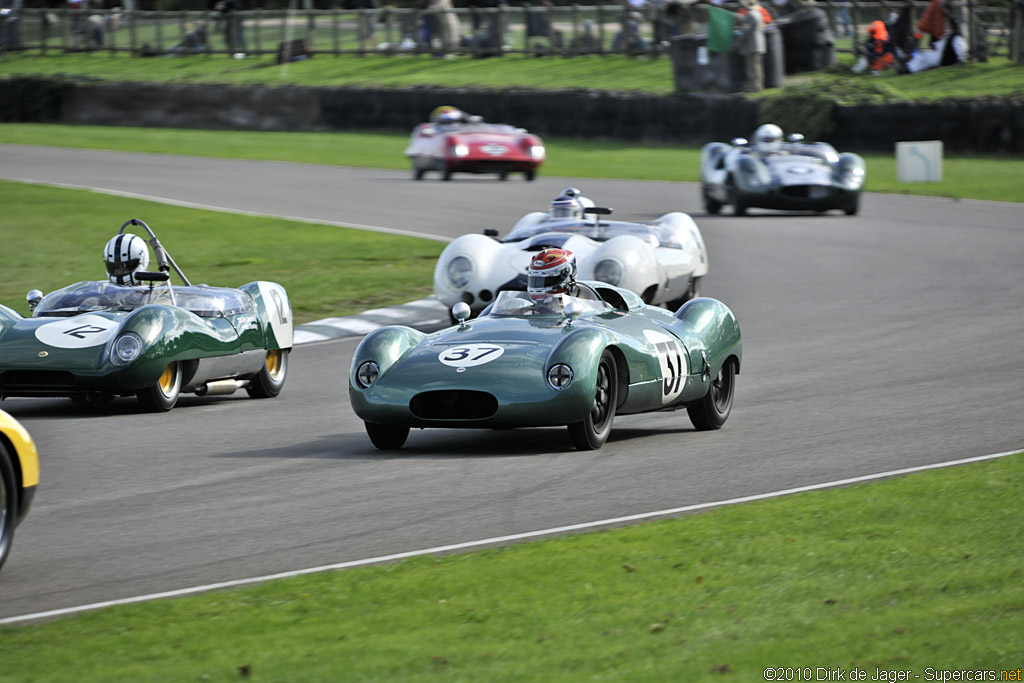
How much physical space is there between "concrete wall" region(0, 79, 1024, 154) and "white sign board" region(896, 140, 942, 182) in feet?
9.20

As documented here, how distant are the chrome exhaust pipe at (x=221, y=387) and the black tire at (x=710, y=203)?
564 inches

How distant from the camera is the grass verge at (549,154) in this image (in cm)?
2906

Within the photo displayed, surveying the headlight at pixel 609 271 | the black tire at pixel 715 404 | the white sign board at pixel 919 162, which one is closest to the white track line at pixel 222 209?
the headlight at pixel 609 271

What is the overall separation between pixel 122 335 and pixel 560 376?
10.7ft

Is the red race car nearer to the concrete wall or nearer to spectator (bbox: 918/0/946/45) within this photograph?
the concrete wall

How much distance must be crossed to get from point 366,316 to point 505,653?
11183 mm

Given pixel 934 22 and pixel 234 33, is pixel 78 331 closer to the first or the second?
pixel 934 22

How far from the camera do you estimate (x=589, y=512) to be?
712 cm

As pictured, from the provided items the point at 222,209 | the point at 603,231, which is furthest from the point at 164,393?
the point at 222,209

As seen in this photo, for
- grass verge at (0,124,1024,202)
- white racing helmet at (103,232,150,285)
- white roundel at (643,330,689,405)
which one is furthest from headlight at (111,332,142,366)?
grass verge at (0,124,1024,202)

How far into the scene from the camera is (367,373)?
356 inches

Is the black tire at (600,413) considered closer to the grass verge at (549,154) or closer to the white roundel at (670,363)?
the white roundel at (670,363)

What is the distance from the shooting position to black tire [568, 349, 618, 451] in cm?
886

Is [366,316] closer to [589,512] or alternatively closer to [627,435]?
[627,435]
